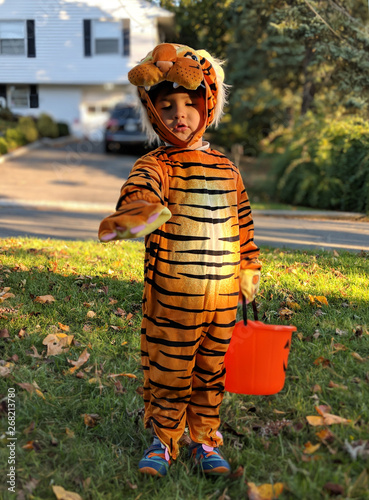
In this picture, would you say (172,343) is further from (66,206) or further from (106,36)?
(66,206)

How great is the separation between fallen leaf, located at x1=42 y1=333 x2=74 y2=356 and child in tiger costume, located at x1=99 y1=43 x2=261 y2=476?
1175 millimetres

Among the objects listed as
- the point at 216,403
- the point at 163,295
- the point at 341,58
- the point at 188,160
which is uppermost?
the point at 341,58

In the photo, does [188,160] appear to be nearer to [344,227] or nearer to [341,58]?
[344,227]

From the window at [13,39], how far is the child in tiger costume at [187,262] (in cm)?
311

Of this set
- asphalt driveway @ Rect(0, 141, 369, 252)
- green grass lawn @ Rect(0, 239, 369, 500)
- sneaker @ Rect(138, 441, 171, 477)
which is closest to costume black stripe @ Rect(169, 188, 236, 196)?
sneaker @ Rect(138, 441, 171, 477)

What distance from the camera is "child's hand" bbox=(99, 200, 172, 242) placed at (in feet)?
6.07

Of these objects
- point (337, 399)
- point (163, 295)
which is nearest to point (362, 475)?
point (337, 399)

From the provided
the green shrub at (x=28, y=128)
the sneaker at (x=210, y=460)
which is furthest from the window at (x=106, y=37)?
the sneaker at (x=210, y=460)

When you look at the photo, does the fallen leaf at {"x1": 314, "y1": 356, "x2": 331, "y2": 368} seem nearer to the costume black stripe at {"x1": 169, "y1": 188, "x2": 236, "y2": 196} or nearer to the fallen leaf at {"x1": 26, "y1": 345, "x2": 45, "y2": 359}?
the costume black stripe at {"x1": 169, "y1": 188, "x2": 236, "y2": 196}

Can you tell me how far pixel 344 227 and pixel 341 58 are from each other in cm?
351

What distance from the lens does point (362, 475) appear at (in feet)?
7.43

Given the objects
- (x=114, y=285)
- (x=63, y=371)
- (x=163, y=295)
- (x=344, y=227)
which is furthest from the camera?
(x=344, y=227)

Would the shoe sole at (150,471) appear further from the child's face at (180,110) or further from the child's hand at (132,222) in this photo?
the child's face at (180,110)

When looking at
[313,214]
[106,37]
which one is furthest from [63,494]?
[313,214]
